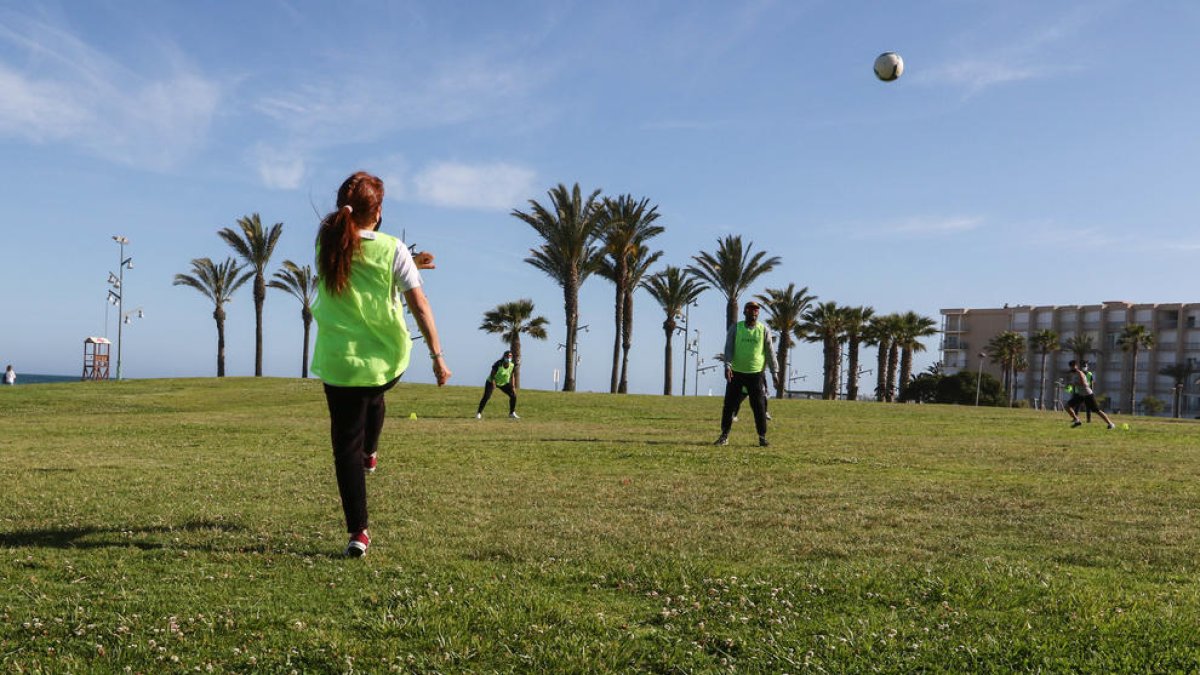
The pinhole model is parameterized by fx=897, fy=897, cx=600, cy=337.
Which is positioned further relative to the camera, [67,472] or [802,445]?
[802,445]

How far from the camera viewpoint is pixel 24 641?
3471 millimetres

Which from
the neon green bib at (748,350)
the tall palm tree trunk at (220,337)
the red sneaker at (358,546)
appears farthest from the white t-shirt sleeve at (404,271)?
the tall palm tree trunk at (220,337)

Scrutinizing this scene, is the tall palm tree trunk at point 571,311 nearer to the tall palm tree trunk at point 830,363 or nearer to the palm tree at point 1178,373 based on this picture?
the tall palm tree trunk at point 830,363

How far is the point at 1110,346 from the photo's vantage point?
391 ft

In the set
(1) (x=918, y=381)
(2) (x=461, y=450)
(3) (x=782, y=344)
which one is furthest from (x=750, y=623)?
(1) (x=918, y=381)

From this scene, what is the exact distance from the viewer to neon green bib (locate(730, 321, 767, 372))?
13.0 meters

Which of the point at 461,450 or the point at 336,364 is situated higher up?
the point at 336,364

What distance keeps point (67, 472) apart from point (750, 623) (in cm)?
760

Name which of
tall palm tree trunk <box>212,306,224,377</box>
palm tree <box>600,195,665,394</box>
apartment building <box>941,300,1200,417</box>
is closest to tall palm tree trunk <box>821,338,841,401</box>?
palm tree <box>600,195,665,394</box>

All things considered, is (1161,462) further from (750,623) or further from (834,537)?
(750,623)

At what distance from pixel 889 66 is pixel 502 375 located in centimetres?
1164

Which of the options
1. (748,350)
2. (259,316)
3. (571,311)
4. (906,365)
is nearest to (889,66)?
(748,350)

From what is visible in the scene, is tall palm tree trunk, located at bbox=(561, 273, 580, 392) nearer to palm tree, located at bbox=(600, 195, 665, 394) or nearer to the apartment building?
palm tree, located at bbox=(600, 195, 665, 394)

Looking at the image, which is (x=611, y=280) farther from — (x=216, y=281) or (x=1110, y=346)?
(x=1110, y=346)
